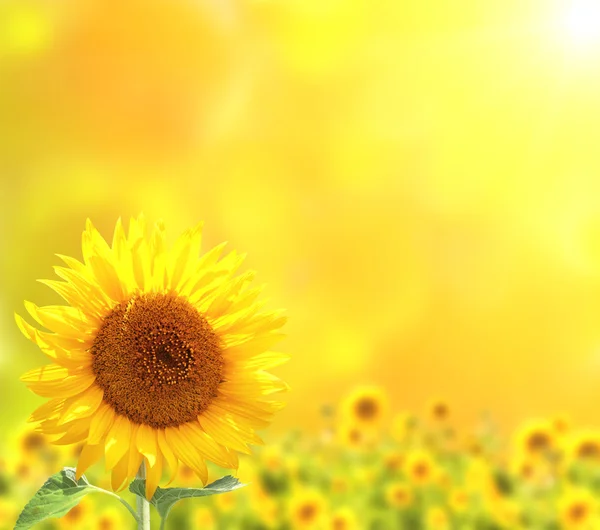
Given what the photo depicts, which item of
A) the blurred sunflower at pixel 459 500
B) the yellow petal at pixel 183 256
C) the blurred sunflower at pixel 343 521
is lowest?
the yellow petal at pixel 183 256

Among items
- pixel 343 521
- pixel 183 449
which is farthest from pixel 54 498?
pixel 343 521

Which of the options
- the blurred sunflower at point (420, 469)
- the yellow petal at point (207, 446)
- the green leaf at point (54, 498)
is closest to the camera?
the green leaf at point (54, 498)

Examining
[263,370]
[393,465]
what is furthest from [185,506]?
[263,370]

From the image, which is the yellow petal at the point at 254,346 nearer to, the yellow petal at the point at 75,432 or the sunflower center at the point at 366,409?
the yellow petal at the point at 75,432

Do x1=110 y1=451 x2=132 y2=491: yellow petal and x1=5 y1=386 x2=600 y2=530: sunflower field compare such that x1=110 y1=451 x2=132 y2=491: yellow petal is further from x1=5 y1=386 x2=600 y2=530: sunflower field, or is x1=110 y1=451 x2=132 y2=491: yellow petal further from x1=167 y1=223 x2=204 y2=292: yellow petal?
x1=5 y1=386 x2=600 y2=530: sunflower field

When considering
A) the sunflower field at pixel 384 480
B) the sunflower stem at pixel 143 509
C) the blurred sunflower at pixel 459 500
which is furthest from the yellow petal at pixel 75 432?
the blurred sunflower at pixel 459 500

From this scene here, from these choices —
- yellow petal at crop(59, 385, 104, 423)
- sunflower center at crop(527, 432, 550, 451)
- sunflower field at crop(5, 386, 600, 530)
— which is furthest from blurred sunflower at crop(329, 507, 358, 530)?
yellow petal at crop(59, 385, 104, 423)

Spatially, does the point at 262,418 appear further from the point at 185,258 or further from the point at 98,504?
the point at 98,504
